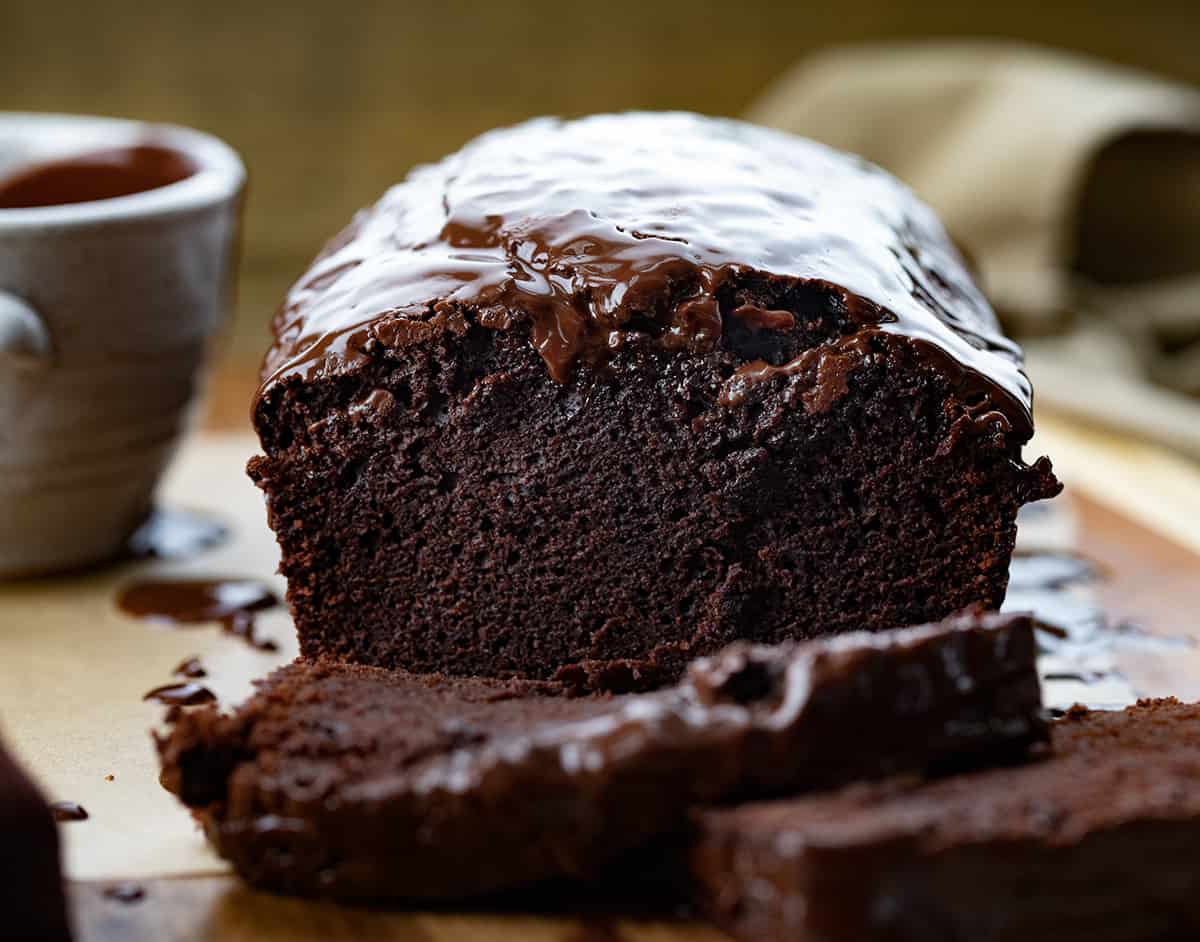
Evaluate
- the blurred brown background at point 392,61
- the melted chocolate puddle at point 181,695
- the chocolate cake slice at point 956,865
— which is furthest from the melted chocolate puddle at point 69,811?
the blurred brown background at point 392,61

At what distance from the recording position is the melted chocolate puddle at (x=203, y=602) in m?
3.65

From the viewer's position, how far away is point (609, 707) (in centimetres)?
266

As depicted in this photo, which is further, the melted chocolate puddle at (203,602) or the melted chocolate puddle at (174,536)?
the melted chocolate puddle at (174,536)

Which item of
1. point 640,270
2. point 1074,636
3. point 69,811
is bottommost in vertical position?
point 1074,636

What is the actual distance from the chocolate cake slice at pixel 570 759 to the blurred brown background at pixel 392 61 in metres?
4.19

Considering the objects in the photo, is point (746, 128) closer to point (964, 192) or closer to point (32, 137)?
point (32, 137)

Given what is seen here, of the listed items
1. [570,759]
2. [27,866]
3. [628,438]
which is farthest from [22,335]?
[570,759]

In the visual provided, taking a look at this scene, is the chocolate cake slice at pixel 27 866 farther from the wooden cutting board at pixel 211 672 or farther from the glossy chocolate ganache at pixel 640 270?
the glossy chocolate ganache at pixel 640 270

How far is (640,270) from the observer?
283cm

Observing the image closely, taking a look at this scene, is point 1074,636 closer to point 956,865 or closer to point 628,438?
point 628,438

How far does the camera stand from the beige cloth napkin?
5586 millimetres

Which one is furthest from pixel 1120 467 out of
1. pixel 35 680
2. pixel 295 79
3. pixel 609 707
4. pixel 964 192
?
pixel 295 79

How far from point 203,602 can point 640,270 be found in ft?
5.03

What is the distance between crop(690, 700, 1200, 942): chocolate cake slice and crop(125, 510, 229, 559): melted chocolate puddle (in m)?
2.26
